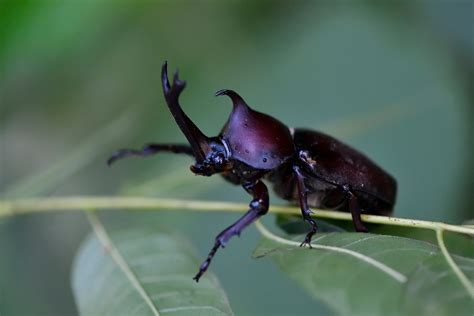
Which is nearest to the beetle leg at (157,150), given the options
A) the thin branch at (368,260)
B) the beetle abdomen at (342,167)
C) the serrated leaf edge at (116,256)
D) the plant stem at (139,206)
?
the plant stem at (139,206)

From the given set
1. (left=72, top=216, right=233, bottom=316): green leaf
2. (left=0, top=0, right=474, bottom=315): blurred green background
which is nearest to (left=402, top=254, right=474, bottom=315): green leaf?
(left=72, top=216, right=233, bottom=316): green leaf

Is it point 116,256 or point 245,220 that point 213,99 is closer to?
point 116,256

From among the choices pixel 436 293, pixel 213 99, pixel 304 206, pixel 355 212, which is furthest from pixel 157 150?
pixel 436 293

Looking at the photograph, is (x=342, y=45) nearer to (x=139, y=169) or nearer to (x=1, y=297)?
(x=139, y=169)

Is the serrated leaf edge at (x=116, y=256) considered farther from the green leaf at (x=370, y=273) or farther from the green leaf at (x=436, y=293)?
the green leaf at (x=436, y=293)

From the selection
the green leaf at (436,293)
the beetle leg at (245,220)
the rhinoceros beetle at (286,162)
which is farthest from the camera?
the rhinoceros beetle at (286,162)
